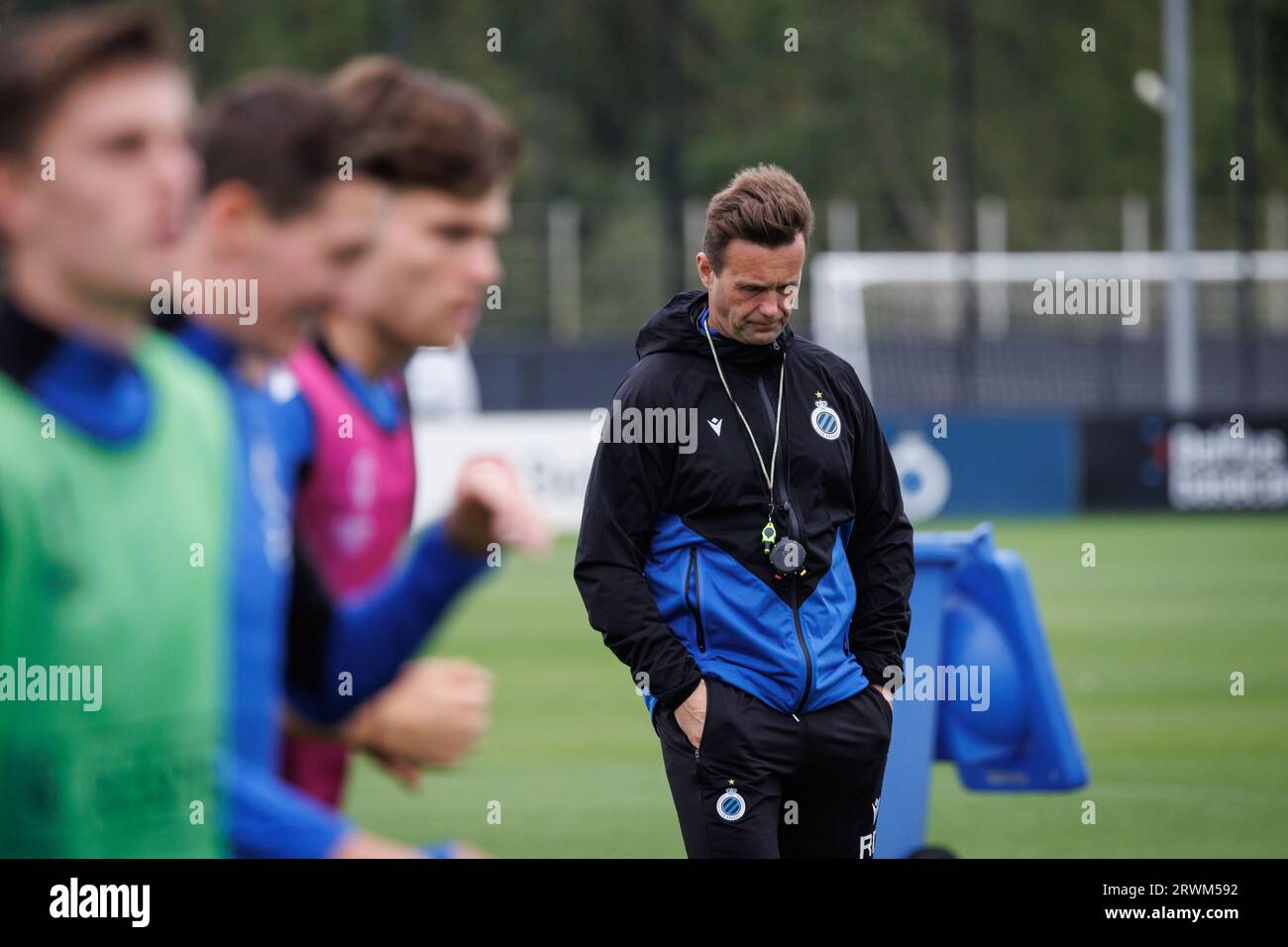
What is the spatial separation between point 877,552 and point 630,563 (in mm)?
682

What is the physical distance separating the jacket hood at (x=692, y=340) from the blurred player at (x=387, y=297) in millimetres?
1214

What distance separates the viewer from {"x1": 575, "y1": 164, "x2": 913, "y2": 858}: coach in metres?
4.77

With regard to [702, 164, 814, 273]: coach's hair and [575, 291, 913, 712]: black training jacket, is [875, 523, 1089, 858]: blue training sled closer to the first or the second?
[575, 291, 913, 712]: black training jacket

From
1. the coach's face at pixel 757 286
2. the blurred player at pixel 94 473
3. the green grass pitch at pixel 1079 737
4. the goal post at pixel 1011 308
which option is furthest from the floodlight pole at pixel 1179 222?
the blurred player at pixel 94 473

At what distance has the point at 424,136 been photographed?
3498 millimetres

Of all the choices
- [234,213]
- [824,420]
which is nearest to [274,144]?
[234,213]

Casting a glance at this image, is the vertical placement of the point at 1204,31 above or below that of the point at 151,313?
above

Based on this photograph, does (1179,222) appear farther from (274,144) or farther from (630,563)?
(274,144)

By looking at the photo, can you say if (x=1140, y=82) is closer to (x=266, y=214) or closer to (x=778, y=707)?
(x=778, y=707)

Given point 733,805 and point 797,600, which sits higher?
point 797,600

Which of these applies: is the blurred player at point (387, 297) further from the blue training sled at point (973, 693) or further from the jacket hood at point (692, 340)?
the blue training sled at point (973, 693)
